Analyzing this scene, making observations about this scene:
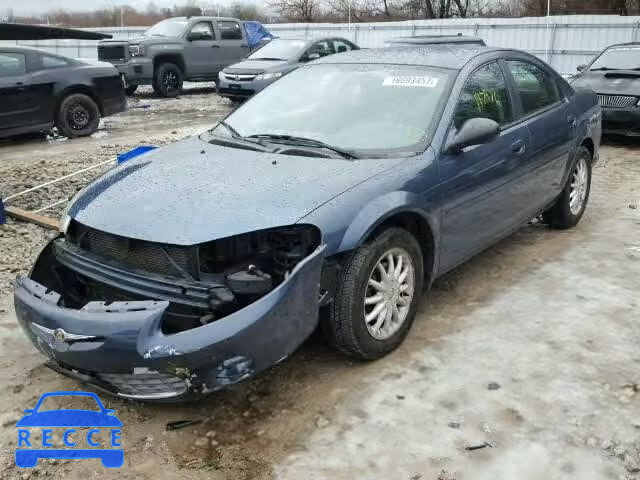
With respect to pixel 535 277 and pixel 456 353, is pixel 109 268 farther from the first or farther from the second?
pixel 535 277

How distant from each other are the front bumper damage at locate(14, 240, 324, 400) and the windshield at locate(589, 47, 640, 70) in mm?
8855

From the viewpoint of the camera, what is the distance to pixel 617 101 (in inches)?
360

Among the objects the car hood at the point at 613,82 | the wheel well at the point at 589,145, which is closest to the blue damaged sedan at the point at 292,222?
the wheel well at the point at 589,145

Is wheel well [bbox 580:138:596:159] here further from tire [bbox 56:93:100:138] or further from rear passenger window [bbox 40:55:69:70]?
rear passenger window [bbox 40:55:69:70]

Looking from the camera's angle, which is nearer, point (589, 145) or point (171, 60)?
point (589, 145)

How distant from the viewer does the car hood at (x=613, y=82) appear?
9148 mm

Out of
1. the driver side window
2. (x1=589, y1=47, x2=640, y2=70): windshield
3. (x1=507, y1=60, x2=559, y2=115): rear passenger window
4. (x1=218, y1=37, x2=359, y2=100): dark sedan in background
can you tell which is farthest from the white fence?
(x1=507, y1=60, x2=559, y2=115): rear passenger window

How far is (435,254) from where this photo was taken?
3754 mm

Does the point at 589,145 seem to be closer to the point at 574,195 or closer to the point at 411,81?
the point at 574,195

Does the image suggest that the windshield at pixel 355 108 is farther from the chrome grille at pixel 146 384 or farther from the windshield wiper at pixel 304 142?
the chrome grille at pixel 146 384

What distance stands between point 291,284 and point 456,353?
126cm

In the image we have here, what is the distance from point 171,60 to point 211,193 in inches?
525

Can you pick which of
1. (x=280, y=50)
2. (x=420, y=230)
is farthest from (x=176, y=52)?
(x=420, y=230)

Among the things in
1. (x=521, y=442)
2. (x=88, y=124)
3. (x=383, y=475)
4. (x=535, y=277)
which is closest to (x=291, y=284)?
(x=383, y=475)
